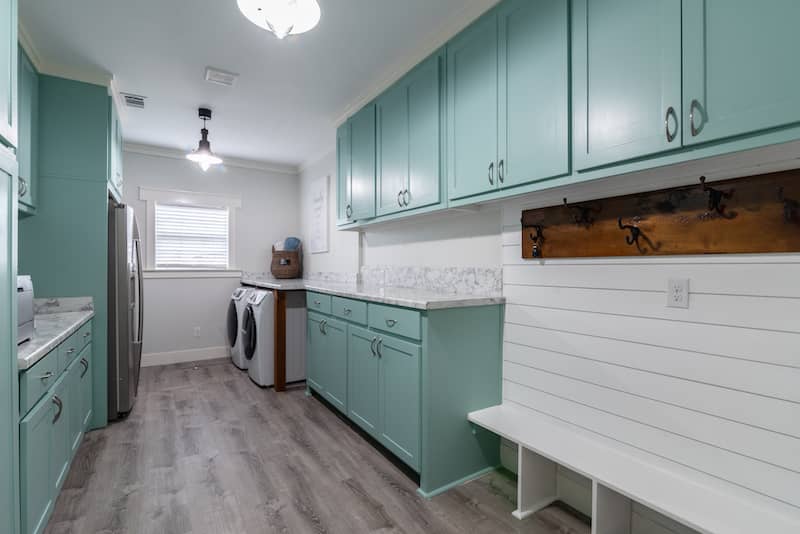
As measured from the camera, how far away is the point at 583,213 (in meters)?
1.86

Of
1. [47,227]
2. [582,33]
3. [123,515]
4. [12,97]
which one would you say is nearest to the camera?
[12,97]

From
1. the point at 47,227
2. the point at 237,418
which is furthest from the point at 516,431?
the point at 47,227

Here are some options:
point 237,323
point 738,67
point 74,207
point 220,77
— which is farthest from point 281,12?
point 237,323

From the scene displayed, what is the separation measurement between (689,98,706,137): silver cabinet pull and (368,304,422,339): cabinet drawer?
1.30 m

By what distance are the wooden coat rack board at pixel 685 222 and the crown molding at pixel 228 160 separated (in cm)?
409

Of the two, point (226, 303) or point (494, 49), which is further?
point (226, 303)

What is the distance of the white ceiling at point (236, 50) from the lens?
2.16 m

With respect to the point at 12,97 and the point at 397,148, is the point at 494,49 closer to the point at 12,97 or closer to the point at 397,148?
the point at 397,148

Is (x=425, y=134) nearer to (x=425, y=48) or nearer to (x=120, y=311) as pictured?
(x=425, y=48)

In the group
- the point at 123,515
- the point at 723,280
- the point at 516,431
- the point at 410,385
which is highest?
the point at 723,280

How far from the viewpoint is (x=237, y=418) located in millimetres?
3064

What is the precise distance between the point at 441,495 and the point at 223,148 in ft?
13.6

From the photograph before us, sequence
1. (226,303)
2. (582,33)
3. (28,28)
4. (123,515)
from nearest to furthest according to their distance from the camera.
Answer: (582,33), (123,515), (28,28), (226,303)

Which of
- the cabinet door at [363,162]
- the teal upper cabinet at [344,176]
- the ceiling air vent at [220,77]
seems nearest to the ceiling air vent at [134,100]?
the ceiling air vent at [220,77]
